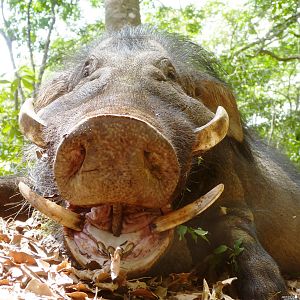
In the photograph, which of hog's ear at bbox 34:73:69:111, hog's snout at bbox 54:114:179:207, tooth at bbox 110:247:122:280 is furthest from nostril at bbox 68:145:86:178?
hog's ear at bbox 34:73:69:111

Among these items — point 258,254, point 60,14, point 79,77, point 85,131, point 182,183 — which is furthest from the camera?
point 60,14

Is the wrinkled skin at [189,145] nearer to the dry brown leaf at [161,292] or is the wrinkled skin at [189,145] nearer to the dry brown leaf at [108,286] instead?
the dry brown leaf at [161,292]

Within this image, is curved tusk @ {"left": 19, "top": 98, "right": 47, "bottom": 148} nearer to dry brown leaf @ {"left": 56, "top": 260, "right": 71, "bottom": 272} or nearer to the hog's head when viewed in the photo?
the hog's head

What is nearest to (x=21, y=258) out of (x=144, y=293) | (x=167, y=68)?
(x=144, y=293)

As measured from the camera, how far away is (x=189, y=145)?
274 cm

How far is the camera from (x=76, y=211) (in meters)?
2.57

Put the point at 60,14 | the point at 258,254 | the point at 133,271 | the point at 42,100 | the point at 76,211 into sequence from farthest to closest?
the point at 60,14 < the point at 42,100 < the point at 258,254 < the point at 76,211 < the point at 133,271

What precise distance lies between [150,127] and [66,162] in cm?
39

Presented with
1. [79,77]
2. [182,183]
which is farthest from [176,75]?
[182,183]

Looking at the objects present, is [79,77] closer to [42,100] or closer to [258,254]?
[42,100]

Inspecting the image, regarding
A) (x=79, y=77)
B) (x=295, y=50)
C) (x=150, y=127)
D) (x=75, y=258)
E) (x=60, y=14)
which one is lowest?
(x=295, y=50)

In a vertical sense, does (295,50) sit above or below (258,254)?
below

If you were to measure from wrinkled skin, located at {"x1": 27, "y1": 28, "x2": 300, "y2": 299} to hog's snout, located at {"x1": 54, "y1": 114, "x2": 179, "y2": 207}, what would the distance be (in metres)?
0.02

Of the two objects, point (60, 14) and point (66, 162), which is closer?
point (66, 162)
